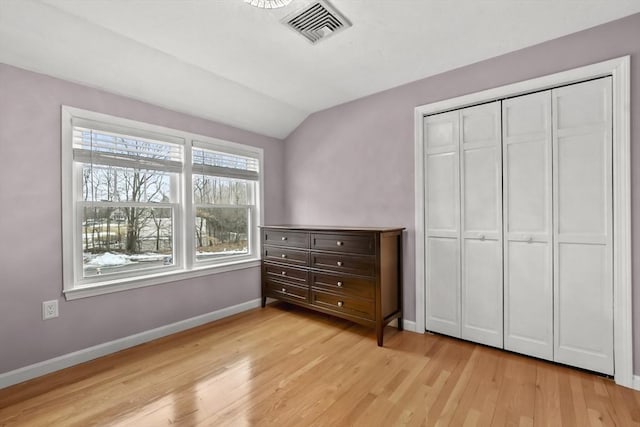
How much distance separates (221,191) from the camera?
137 inches

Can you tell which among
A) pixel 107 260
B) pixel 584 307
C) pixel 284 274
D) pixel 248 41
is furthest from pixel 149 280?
pixel 584 307

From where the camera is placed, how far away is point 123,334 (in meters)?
2.59

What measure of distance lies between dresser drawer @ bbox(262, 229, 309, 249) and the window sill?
1.22 ft

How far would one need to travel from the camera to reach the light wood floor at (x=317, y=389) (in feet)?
5.61

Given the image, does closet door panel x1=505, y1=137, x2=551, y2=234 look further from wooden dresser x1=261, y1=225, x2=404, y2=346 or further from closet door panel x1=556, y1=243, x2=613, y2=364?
wooden dresser x1=261, y1=225, x2=404, y2=346

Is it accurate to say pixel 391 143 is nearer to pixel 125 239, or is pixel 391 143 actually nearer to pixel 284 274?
pixel 284 274

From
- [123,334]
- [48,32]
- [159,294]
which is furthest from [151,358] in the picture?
[48,32]

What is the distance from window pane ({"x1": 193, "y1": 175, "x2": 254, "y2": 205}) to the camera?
3.25 meters

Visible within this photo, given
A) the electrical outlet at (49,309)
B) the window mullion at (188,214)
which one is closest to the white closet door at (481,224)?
the window mullion at (188,214)

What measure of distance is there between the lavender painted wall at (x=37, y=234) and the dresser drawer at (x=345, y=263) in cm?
170

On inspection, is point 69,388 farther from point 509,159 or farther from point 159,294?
point 509,159

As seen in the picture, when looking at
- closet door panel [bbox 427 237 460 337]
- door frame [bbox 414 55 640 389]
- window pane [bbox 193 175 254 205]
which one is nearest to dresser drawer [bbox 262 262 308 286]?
window pane [bbox 193 175 254 205]

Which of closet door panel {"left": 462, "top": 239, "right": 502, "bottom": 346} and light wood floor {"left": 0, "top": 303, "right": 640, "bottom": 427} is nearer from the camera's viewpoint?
light wood floor {"left": 0, "top": 303, "right": 640, "bottom": 427}

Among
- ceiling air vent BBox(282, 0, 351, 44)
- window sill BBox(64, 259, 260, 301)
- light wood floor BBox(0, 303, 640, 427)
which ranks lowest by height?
light wood floor BBox(0, 303, 640, 427)
